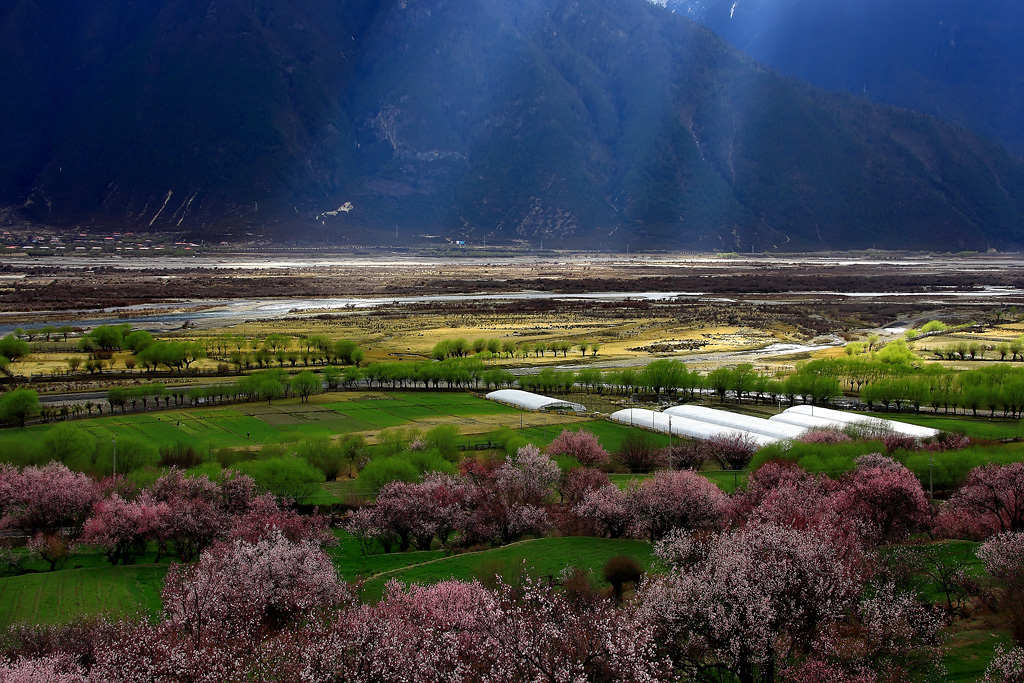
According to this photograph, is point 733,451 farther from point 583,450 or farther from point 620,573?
point 620,573

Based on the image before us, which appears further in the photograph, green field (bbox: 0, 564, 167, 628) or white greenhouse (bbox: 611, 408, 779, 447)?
white greenhouse (bbox: 611, 408, 779, 447)

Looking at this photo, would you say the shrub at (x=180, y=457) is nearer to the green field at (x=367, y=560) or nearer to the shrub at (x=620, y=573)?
the green field at (x=367, y=560)

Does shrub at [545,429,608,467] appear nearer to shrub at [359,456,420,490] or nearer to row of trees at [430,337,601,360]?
shrub at [359,456,420,490]

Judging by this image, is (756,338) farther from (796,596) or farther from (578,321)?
(796,596)

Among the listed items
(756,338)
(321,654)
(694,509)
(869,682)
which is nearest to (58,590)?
(321,654)

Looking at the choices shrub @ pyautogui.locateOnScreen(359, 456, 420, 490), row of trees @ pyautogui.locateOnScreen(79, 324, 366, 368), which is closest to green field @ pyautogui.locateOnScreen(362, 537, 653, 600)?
shrub @ pyautogui.locateOnScreen(359, 456, 420, 490)

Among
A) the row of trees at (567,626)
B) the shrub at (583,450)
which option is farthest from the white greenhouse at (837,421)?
the row of trees at (567,626)
